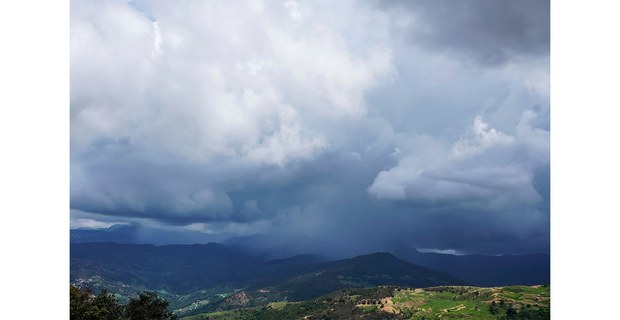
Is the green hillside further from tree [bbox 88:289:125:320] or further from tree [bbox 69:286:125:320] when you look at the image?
tree [bbox 69:286:125:320]

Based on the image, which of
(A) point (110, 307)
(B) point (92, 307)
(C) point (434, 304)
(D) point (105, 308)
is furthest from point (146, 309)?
(C) point (434, 304)

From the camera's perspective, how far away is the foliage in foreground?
3972cm

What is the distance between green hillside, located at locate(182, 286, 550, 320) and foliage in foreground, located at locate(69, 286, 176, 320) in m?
73.8

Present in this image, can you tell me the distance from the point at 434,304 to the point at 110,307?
91.5 metres

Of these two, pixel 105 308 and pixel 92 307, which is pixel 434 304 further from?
pixel 92 307

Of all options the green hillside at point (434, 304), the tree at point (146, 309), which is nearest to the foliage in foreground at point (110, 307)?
the tree at point (146, 309)

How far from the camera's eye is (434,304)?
12175cm
